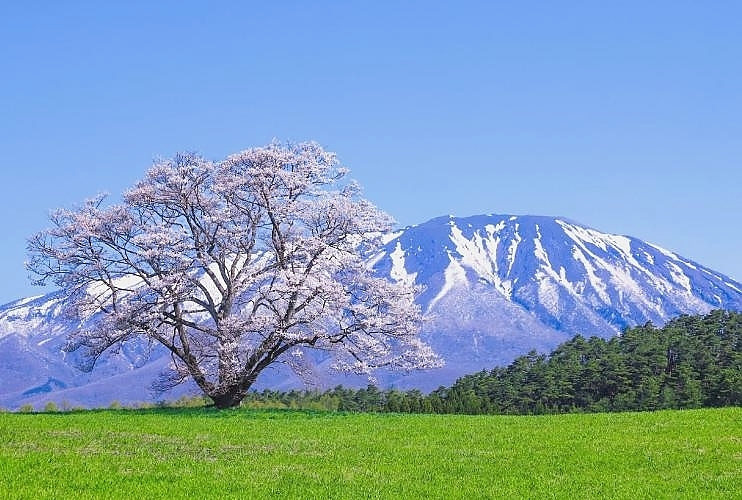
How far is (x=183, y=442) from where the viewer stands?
82.8 feet

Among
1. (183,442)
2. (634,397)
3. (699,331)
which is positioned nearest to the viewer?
(183,442)

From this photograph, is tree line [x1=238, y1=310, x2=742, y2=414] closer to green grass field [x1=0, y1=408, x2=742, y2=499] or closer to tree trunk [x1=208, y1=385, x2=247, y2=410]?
tree trunk [x1=208, y1=385, x2=247, y2=410]

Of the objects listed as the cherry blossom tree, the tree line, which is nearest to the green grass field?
the cherry blossom tree

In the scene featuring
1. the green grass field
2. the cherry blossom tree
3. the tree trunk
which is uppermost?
the cherry blossom tree

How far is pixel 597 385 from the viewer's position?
54.2 metres

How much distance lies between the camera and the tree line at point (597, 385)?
5069cm

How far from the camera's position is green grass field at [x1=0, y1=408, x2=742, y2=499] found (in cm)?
1856

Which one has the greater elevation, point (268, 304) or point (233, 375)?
point (268, 304)

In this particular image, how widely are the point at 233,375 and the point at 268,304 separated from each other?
343cm

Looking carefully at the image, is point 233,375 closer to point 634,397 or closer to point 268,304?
point 268,304

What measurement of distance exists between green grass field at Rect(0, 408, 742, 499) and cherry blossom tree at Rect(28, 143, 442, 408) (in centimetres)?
830

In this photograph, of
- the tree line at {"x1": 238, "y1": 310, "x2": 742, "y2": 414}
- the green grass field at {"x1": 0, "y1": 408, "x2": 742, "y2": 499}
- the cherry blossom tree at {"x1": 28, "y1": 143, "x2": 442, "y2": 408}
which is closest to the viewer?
the green grass field at {"x1": 0, "y1": 408, "x2": 742, "y2": 499}

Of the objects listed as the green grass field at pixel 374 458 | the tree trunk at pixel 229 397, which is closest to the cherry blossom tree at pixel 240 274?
the tree trunk at pixel 229 397

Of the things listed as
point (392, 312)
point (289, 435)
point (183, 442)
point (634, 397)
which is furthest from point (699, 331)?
point (183, 442)
